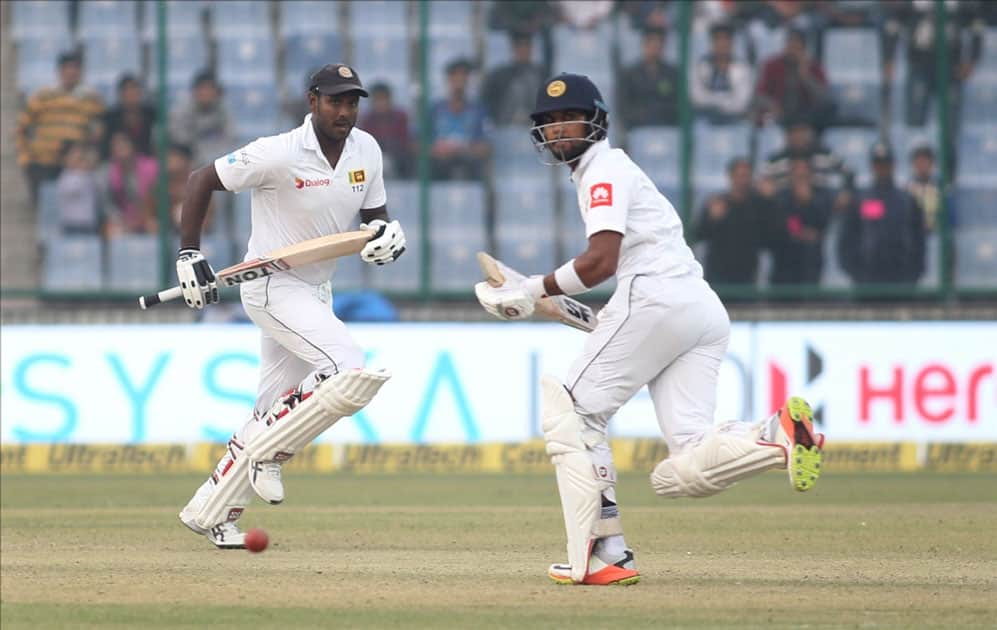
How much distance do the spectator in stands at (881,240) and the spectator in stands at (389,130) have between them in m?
3.30

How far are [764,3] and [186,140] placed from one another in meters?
4.46

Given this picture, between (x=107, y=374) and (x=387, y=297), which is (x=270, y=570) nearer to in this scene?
(x=107, y=374)

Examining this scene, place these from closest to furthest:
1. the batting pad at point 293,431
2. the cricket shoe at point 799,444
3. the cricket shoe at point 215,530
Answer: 1. the cricket shoe at point 799,444
2. the batting pad at point 293,431
3. the cricket shoe at point 215,530

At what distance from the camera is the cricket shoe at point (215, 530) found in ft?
23.2

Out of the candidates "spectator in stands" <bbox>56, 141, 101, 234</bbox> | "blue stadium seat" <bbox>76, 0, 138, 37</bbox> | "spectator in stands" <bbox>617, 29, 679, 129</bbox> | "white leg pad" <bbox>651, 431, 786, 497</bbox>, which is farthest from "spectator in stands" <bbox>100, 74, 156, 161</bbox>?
"white leg pad" <bbox>651, 431, 786, 497</bbox>

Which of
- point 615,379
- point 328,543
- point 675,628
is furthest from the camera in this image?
point 328,543

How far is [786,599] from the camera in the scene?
5.60m

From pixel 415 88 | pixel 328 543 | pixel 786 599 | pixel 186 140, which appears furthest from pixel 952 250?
pixel 786 599

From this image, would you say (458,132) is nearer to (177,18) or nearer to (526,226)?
(526,226)

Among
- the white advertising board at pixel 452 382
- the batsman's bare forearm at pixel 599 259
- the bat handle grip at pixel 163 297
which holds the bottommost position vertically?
the white advertising board at pixel 452 382

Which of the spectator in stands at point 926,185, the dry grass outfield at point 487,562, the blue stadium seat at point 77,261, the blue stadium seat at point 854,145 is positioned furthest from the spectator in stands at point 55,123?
the spectator in stands at point 926,185

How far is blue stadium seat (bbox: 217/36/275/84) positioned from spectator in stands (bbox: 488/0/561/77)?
171 cm

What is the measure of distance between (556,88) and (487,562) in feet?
5.88

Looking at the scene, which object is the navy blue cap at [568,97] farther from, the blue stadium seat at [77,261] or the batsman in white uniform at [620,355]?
the blue stadium seat at [77,261]
